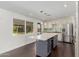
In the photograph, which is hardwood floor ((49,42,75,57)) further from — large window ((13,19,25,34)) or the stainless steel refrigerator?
the stainless steel refrigerator

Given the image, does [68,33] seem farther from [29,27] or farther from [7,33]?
[7,33]

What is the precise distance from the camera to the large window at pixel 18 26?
5.86 metres

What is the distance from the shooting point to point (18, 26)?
629cm

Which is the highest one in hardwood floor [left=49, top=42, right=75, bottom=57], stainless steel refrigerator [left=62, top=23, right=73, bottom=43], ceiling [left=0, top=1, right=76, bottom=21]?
ceiling [left=0, top=1, right=76, bottom=21]

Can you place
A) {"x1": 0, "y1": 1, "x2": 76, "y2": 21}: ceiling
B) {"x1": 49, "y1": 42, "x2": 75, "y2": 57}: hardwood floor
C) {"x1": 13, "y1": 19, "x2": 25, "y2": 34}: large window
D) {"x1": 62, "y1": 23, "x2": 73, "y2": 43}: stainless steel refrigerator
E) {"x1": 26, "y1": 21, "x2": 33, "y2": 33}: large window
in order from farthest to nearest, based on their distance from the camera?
{"x1": 62, "y1": 23, "x2": 73, "y2": 43}: stainless steel refrigerator
{"x1": 26, "y1": 21, "x2": 33, "y2": 33}: large window
{"x1": 13, "y1": 19, "x2": 25, "y2": 34}: large window
{"x1": 49, "y1": 42, "x2": 75, "y2": 57}: hardwood floor
{"x1": 0, "y1": 1, "x2": 76, "y2": 21}: ceiling

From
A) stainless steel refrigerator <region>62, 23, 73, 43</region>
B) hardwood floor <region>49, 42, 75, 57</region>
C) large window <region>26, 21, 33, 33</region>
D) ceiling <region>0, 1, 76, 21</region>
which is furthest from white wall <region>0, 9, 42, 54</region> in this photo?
stainless steel refrigerator <region>62, 23, 73, 43</region>

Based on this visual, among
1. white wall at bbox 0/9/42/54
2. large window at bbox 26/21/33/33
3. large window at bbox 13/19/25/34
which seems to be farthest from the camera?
large window at bbox 26/21/33/33

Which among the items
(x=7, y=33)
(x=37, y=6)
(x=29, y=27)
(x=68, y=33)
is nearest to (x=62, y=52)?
(x=37, y=6)

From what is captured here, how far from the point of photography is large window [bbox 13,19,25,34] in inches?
231

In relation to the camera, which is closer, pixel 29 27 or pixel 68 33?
pixel 29 27

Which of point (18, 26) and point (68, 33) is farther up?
point (18, 26)

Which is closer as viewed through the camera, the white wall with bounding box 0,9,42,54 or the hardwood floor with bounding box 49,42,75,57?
the hardwood floor with bounding box 49,42,75,57

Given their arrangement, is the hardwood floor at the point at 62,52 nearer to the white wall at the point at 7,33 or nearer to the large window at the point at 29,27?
the white wall at the point at 7,33

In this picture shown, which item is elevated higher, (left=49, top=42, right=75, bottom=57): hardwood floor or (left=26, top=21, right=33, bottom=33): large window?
(left=26, top=21, right=33, bottom=33): large window
